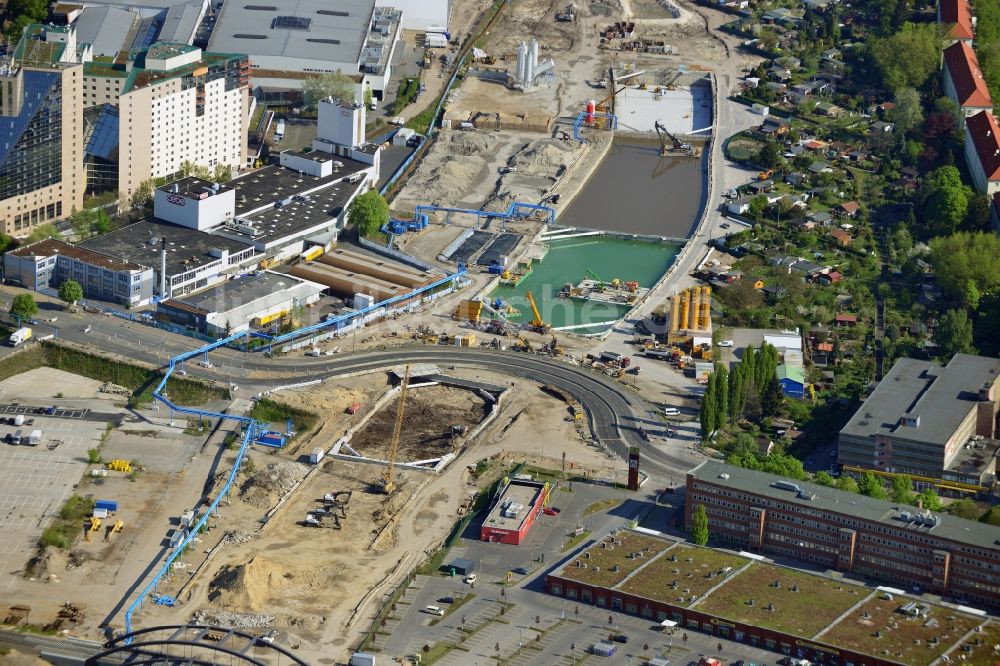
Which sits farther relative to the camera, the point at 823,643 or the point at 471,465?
the point at 471,465

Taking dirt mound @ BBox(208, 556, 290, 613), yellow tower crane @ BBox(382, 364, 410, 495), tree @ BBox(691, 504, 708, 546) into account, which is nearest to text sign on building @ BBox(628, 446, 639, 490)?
tree @ BBox(691, 504, 708, 546)

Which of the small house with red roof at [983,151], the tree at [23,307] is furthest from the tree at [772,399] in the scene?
the tree at [23,307]

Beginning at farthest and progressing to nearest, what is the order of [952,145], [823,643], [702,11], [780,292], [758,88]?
[702,11] < [758,88] < [952,145] < [780,292] < [823,643]

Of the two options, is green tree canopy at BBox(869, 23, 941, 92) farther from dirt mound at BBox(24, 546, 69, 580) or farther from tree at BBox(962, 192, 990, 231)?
dirt mound at BBox(24, 546, 69, 580)

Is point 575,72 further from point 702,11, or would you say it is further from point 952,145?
point 952,145

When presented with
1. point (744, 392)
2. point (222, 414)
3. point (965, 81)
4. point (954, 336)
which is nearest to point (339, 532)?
point (222, 414)

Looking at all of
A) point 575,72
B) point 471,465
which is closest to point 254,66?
point 575,72

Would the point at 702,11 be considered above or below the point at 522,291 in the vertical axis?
above

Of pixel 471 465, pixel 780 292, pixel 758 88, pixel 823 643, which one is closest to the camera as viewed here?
pixel 823 643
